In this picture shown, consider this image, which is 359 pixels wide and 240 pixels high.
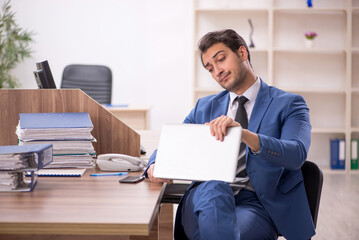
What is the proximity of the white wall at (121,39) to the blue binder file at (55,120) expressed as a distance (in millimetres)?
3935

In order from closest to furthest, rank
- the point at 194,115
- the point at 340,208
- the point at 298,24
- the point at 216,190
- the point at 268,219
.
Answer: the point at 216,190
the point at 268,219
the point at 194,115
the point at 340,208
the point at 298,24

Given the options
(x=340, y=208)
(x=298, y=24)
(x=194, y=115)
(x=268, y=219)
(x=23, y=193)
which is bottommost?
(x=340, y=208)

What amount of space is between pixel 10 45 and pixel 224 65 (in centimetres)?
420

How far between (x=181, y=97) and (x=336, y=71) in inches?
75.6

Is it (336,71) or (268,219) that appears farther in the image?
(336,71)

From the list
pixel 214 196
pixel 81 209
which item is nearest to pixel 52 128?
pixel 81 209

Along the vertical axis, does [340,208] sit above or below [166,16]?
below

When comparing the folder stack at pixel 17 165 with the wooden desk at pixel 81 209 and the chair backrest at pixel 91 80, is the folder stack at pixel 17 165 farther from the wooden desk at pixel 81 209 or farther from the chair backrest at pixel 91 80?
the chair backrest at pixel 91 80

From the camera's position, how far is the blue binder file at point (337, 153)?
5.30 meters

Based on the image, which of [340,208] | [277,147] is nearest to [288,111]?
[277,147]

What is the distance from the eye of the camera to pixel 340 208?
3670 millimetres

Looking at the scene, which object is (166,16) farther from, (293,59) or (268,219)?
(268,219)

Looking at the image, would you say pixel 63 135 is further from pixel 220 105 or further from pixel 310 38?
pixel 310 38

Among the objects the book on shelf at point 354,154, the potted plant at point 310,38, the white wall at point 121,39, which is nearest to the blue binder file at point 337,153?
the book on shelf at point 354,154
